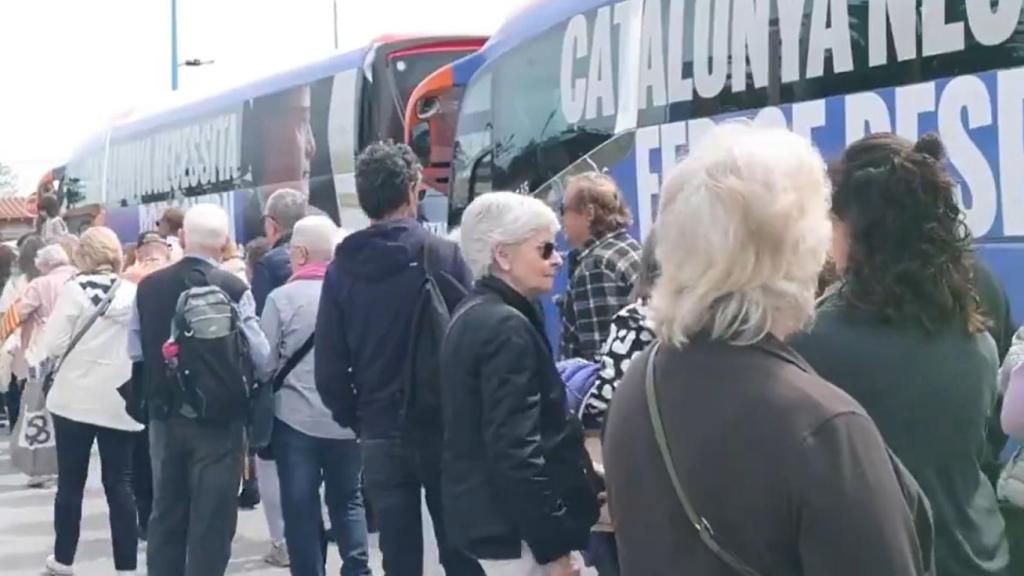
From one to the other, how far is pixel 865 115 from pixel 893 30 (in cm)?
38

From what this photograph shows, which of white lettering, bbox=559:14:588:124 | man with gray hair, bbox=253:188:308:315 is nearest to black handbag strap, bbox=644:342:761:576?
man with gray hair, bbox=253:188:308:315

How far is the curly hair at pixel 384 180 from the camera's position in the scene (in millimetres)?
5508

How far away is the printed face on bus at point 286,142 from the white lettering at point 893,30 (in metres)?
9.82

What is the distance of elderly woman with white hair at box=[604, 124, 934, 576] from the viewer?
6.93 ft

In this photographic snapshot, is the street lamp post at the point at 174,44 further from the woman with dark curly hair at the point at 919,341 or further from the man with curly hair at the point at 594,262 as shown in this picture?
the woman with dark curly hair at the point at 919,341

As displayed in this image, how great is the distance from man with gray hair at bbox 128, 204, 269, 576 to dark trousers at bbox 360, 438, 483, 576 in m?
1.17

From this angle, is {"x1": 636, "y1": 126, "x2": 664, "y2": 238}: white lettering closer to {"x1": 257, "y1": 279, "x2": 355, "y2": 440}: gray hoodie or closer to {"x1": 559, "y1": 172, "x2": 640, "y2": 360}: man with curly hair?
{"x1": 257, "y1": 279, "x2": 355, "y2": 440}: gray hoodie

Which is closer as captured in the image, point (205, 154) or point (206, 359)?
point (206, 359)

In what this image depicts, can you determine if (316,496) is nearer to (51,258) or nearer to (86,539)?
(86,539)

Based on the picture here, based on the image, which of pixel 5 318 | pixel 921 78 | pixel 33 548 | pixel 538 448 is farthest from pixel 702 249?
pixel 5 318

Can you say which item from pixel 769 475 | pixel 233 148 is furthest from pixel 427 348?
pixel 233 148

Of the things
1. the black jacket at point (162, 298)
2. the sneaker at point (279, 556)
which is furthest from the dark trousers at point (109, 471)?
the black jacket at point (162, 298)

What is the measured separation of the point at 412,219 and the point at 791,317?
132 inches

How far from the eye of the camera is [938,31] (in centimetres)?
618
